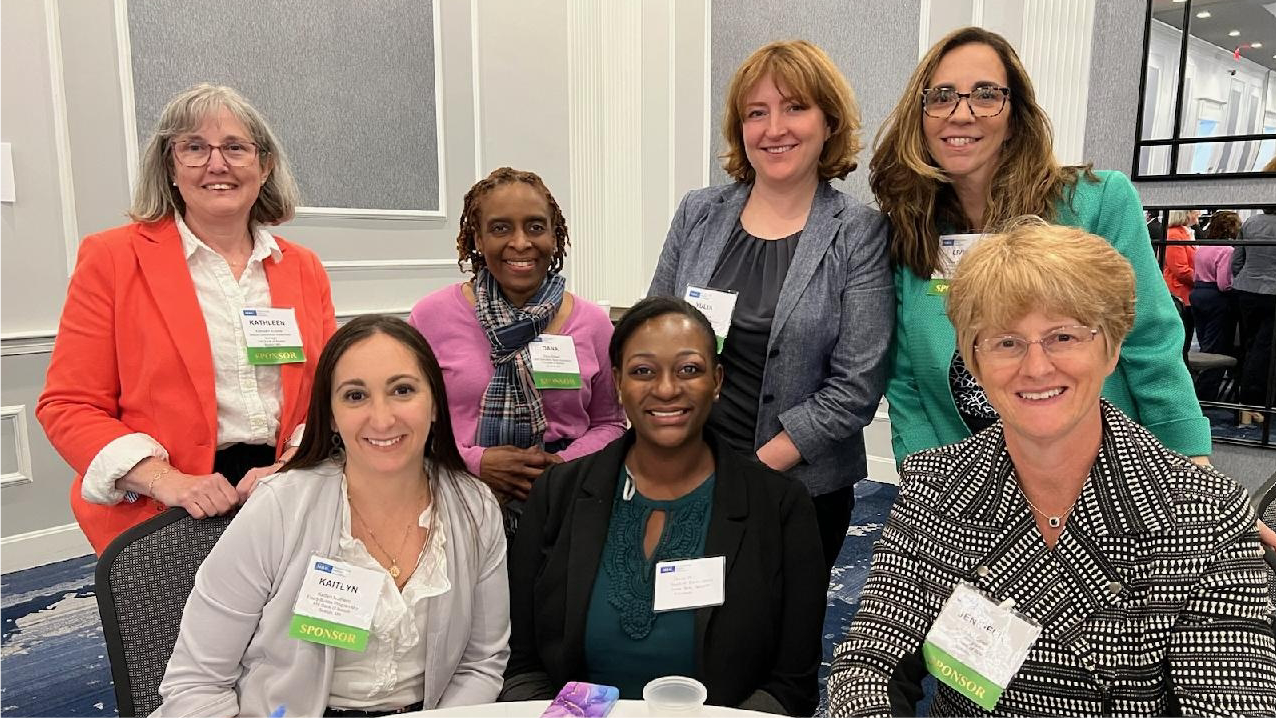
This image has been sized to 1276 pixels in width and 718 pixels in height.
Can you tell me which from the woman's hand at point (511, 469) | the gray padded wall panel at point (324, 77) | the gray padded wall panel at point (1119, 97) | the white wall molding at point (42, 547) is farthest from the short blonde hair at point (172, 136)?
the gray padded wall panel at point (1119, 97)

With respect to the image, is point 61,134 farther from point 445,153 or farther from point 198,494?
point 198,494

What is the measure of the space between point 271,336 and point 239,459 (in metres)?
0.31

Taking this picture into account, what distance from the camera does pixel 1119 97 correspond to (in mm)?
4008

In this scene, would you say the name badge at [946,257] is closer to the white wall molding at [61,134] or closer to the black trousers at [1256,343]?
the black trousers at [1256,343]

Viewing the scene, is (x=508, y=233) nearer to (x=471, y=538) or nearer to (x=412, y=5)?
(x=471, y=538)

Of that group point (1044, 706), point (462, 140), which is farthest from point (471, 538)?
point (462, 140)

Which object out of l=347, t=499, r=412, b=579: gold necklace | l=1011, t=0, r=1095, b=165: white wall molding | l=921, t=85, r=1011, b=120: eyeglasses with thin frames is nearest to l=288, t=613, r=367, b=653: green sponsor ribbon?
l=347, t=499, r=412, b=579: gold necklace

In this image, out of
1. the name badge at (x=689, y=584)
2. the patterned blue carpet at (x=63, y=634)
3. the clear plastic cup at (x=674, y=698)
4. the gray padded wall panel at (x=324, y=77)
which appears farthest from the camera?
the gray padded wall panel at (x=324, y=77)

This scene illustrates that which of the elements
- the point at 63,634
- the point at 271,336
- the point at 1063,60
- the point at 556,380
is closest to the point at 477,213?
the point at 556,380

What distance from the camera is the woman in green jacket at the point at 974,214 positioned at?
1.74 metres

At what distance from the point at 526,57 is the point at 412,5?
790mm

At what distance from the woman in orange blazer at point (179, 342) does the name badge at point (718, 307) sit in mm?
995

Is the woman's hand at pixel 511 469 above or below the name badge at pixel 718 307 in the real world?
below

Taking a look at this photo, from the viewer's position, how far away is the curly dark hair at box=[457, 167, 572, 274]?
7.19ft
